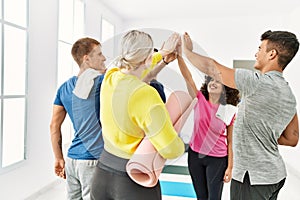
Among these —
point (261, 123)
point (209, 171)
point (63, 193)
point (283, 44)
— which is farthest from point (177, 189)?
point (283, 44)

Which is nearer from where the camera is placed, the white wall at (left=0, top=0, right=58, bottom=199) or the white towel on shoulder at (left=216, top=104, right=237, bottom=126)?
the white towel on shoulder at (left=216, top=104, right=237, bottom=126)

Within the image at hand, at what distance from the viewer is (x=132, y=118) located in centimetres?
84

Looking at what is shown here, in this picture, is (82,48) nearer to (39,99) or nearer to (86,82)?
(86,82)

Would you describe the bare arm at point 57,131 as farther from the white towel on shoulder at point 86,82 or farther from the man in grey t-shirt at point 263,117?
the man in grey t-shirt at point 263,117

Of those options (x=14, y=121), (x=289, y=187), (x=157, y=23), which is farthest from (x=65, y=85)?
(x=157, y=23)

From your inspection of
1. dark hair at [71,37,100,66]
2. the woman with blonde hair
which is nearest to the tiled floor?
dark hair at [71,37,100,66]

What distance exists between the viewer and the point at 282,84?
1.19m

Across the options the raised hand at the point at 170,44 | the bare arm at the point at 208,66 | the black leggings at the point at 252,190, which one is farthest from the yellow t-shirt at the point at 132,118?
the black leggings at the point at 252,190

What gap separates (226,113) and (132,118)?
82 cm

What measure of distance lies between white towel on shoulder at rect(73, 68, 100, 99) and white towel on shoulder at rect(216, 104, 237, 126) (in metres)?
0.55

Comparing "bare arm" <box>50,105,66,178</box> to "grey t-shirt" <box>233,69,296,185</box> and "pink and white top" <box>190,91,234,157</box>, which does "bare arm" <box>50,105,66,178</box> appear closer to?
"pink and white top" <box>190,91,234,157</box>

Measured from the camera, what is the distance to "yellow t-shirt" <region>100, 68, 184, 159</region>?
2.53ft

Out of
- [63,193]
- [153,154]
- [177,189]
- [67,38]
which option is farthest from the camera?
[67,38]

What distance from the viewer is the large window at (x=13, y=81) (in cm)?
242
